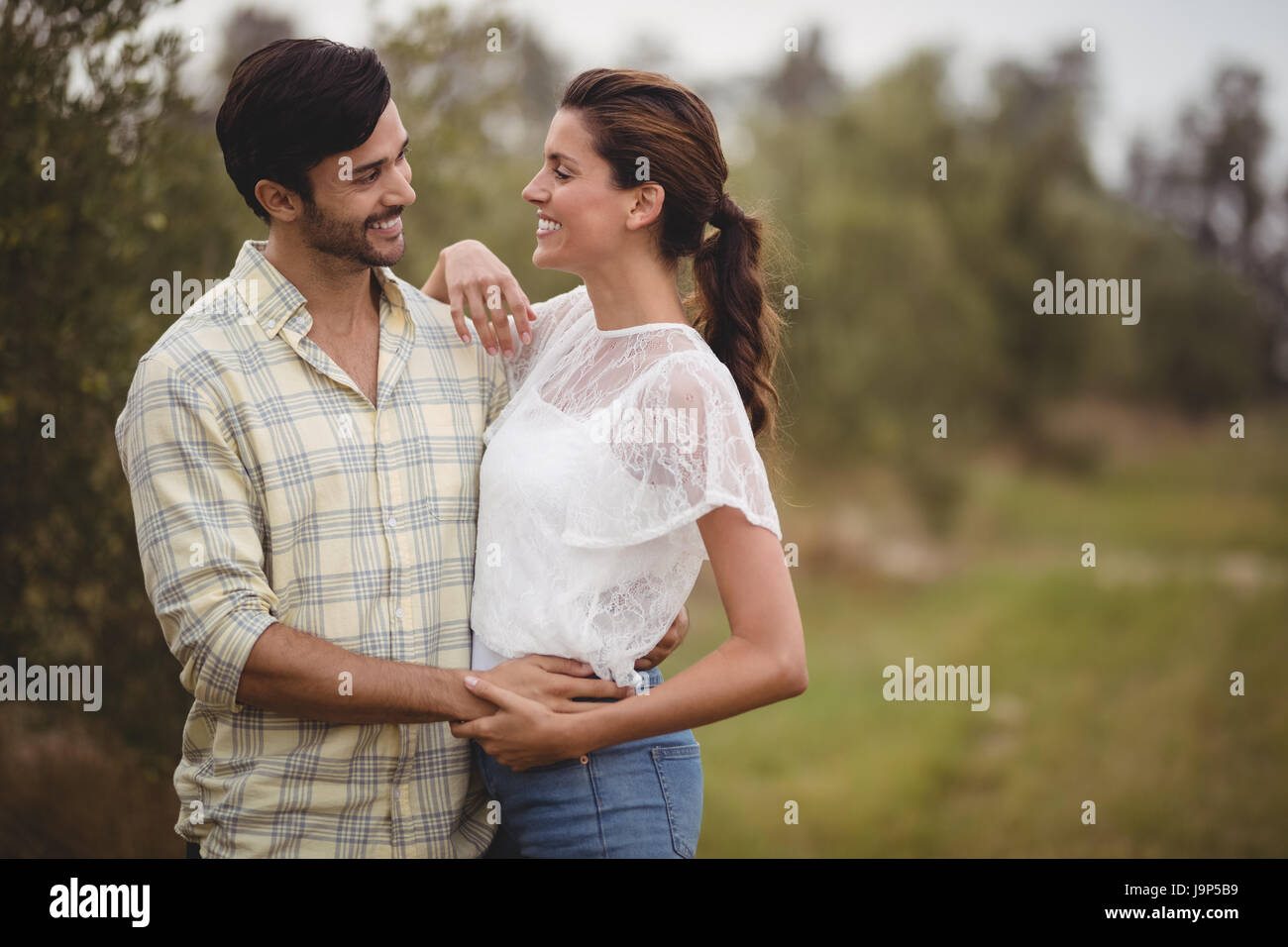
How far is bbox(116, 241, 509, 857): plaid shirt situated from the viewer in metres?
2.15

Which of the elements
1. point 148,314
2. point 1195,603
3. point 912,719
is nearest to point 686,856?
point 148,314

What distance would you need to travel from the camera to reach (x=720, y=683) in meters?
2.20

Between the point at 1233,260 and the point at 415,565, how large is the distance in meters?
24.1

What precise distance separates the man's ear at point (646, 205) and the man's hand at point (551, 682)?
0.97 metres

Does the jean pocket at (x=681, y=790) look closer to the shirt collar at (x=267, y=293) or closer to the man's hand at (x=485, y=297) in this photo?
the man's hand at (x=485, y=297)

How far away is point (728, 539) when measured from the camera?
7.29ft

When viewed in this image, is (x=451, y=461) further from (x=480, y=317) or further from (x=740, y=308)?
(x=740, y=308)

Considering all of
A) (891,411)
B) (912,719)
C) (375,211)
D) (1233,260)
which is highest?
(1233,260)

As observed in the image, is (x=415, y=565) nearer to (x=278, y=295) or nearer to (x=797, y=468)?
(x=278, y=295)

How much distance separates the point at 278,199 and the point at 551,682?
3.89ft

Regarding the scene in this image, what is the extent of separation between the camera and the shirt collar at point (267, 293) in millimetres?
2367

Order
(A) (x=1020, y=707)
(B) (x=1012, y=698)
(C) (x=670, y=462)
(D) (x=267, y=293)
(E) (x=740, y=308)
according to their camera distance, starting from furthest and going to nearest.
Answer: (B) (x=1012, y=698) → (A) (x=1020, y=707) → (E) (x=740, y=308) → (D) (x=267, y=293) → (C) (x=670, y=462)

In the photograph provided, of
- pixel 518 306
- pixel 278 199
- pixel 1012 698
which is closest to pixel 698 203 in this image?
pixel 518 306

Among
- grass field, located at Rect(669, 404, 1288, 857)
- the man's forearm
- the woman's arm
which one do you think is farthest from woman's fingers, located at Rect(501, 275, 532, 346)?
grass field, located at Rect(669, 404, 1288, 857)
